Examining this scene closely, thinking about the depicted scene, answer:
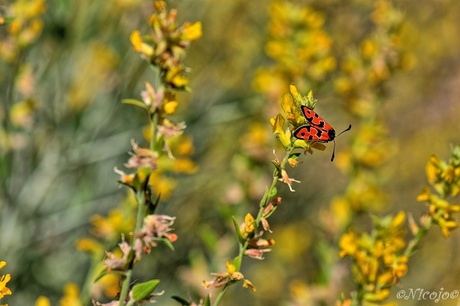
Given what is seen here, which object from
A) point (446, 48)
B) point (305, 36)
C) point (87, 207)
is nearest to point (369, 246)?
point (305, 36)

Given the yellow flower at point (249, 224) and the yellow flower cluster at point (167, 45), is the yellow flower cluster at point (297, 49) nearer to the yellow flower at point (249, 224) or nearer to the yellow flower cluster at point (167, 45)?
the yellow flower cluster at point (167, 45)

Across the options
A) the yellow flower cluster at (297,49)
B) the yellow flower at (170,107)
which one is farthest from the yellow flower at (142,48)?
the yellow flower cluster at (297,49)

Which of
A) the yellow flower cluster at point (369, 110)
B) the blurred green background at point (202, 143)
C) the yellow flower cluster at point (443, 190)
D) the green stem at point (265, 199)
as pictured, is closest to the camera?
the green stem at point (265, 199)

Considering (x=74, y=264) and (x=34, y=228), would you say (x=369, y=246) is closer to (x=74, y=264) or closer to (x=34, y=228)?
(x=34, y=228)

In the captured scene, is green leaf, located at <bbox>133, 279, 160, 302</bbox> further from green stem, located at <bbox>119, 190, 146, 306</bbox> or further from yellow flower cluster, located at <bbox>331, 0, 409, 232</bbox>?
yellow flower cluster, located at <bbox>331, 0, 409, 232</bbox>

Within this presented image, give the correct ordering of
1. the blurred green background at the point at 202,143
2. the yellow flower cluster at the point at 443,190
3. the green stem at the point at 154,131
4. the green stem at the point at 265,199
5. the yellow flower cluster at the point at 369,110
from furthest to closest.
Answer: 1. the blurred green background at the point at 202,143
2. the yellow flower cluster at the point at 369,110
3. the yellow flower cluster at the point at 443,190
4. the green stem at the point at 154,131
5. the green stem at the point at 265,199

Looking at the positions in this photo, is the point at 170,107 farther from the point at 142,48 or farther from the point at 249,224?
the point at 249,224
